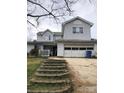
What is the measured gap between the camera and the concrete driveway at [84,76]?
2.76 metres

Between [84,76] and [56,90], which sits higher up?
[84,76]

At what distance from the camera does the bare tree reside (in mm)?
2676

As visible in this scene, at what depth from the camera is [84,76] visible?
10.2 ft

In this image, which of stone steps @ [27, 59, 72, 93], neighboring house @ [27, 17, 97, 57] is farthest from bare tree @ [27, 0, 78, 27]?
stone steps @ [27, 59, 72, 93]

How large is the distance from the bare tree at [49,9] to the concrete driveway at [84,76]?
0.77 meters

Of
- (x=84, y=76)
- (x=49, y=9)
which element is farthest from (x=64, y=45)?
(x=49, y=9)

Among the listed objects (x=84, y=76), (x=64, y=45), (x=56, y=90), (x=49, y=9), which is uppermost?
(x=49, y=9)

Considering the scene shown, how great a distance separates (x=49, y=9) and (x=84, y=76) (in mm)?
1098

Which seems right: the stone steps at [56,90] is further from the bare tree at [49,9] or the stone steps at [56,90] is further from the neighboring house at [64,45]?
the bare tree at [49,9]

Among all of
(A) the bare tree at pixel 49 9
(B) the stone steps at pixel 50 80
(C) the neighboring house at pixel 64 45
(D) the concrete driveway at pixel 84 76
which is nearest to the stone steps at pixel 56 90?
(B) the stone steps at pixel 50 80

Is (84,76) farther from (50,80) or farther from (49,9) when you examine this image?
(49,9)

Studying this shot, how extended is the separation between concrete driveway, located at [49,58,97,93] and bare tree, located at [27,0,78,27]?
0.77 m

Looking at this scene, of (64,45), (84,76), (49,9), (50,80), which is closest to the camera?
(49,9)
